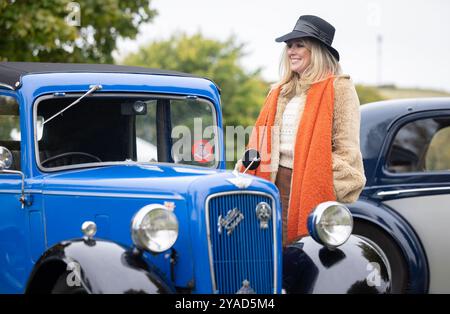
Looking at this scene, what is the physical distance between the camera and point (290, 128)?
6.12 meters

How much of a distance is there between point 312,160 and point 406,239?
213cm

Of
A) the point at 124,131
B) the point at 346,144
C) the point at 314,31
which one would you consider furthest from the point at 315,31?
the point at 124,131

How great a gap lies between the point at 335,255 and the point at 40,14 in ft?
25.7

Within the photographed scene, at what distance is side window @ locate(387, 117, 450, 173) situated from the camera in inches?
330

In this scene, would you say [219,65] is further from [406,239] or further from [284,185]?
[284,185]

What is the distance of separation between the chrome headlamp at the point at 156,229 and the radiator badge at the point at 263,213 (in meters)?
0.56

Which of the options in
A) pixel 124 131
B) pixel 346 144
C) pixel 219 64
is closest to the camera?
pixel 346 144

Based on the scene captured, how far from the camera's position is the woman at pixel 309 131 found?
5.84 metres

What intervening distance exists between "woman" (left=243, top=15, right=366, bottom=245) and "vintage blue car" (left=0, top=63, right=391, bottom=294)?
354 millimetres

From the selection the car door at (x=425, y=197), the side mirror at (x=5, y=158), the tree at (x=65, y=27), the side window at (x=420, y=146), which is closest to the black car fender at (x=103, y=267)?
the side mirror at (x=5, y=158)

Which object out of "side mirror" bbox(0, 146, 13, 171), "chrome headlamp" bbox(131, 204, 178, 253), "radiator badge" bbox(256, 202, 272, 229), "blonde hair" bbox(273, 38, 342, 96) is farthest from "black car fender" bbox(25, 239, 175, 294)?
"blonde hair" bbox(273, 38, 342, 96)

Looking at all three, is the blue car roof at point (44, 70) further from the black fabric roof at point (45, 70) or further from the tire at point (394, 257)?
the tire at point (394, 257)

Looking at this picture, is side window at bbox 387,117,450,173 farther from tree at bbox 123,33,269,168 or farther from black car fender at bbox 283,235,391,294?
tree at bbox 123,33,269,168
